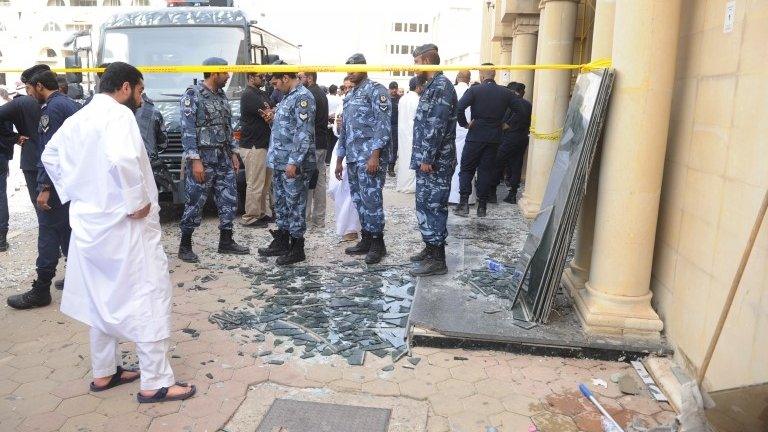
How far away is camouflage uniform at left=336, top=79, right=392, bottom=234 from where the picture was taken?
5266 millimetres

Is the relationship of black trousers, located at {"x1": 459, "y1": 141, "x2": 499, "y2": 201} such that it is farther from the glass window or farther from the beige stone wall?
the glass window

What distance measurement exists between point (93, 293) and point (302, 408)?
122cm

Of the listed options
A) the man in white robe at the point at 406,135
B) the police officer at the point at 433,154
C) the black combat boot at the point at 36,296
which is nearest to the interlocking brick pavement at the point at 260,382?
the black combat boot at the point at 36,296

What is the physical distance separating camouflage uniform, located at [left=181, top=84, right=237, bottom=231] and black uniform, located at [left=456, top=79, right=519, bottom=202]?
3151mm

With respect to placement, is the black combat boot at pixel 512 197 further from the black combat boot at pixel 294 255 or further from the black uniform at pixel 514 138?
the black combat boot at pixel 294 255

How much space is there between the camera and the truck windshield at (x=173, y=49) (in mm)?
7449

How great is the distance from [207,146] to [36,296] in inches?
76.2

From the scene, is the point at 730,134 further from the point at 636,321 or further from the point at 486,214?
the point at 486,214

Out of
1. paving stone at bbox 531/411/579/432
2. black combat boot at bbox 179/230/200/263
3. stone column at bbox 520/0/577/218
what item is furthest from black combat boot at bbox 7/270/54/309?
stone column at bbox 520/0/577/218

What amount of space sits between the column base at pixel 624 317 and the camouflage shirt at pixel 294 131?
2.88 m

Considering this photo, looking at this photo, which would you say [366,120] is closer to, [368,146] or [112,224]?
[368,146]

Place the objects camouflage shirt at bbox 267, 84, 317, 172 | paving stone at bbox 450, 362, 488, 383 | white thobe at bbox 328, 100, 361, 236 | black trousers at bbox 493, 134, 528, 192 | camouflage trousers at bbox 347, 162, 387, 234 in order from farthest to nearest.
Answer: black trousers at bbox 493, 134, 528, 192
white thobe at bbox 328, 100, 361, 236
camouflage trousers at bbox 347, 162, 387, 234
camouflage shirt at bbox 267, 84, 317, 172
paving stone at bbox 450, 362, 488, 383

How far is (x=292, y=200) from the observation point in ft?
17.6

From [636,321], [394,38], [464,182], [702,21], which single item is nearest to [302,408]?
[636,321]
